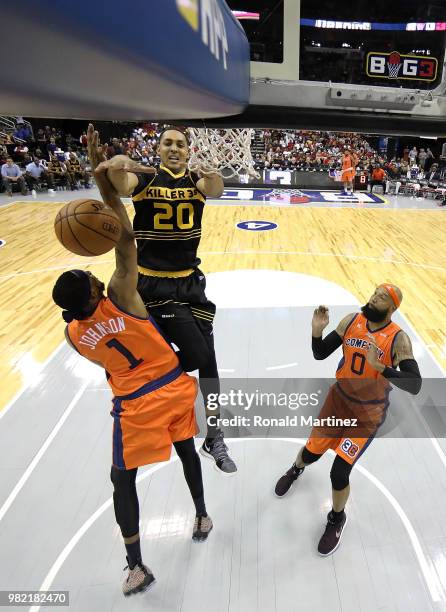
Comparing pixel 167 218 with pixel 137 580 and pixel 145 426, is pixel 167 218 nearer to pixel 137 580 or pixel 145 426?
pixel 145 426

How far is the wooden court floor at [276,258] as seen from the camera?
5.05 metres

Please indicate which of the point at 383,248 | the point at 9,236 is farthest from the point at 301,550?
the point at 9,236

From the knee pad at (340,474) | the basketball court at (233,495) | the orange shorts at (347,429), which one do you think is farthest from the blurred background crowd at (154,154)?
the knee pad at (340,474)

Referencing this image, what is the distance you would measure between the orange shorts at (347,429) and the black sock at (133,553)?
1116 mm

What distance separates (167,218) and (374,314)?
1211mm

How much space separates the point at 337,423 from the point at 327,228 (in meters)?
7.79

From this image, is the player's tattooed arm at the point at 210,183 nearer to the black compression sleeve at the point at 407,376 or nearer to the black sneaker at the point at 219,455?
the black compression sleeve at the point at 407,376

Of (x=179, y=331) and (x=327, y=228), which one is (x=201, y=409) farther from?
(x=327, y=228)

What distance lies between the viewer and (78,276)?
1773 millimetres

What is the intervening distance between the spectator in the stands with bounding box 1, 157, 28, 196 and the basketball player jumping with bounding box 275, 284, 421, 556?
12875 mm

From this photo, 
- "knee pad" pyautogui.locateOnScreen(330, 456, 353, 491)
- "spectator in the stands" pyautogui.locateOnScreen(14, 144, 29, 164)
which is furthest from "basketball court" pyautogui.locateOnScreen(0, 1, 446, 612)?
"spectator in the stands" pyautogui.locateOnScreen(14, 144, 29, 164)

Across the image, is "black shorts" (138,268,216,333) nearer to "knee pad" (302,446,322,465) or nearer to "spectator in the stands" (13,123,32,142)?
"knee pad" (302,446,322,465)

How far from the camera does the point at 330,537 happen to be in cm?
246

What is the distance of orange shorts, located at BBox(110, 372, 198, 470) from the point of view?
2039mm
